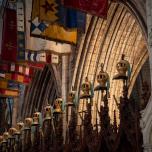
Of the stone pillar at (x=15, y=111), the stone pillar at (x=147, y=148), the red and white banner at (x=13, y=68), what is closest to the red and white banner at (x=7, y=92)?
the red and white banner at (x=13, y=68)

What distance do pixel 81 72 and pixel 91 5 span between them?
5986mm

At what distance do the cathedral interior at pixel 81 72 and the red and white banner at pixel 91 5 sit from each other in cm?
3

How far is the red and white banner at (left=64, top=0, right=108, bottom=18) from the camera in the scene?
14047 mm

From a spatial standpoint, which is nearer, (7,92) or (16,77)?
(16,77)

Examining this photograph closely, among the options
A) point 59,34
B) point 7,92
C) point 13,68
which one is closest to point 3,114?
point 7,92

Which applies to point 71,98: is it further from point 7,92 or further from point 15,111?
point 15,111

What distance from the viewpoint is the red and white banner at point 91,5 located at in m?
14.0

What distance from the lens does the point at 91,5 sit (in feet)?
46.9

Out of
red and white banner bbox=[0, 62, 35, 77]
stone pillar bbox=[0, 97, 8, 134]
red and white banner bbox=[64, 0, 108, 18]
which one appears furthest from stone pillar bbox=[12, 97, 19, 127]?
red and white banner bbox=[64, 0, 108, 18]

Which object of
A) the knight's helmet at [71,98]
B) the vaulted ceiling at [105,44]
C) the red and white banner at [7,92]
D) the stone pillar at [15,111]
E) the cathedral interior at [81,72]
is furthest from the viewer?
the stone pillar at [15,111]

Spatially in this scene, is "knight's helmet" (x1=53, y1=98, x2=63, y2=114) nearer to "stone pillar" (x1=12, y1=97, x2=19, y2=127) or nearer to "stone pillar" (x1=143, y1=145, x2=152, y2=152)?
"stone pillar" (x1=143, y1=145, x2=152, y2=152)

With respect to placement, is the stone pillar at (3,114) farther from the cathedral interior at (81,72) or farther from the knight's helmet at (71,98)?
the knight's helmet at (71,98)

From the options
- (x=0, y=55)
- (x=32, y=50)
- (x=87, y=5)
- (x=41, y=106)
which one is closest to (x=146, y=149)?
(x=87, y=5)

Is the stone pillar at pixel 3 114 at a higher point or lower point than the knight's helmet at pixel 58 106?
lower
